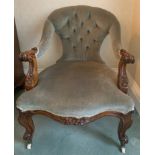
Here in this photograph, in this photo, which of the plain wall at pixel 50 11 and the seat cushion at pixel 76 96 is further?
the plain wall at pixel 50 11

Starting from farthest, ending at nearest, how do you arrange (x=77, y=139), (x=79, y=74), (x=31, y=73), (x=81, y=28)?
(x=81, y=28) < (x=77, y=139) < (x=79, y=74) < (x=31, y=73)

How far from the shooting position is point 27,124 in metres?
1.66

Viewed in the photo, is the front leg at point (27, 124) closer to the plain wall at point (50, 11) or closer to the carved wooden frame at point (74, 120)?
the carved wooden frame at point (74, 120)

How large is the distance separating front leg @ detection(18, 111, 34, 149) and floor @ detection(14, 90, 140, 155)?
0.06m

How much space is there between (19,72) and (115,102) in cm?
115

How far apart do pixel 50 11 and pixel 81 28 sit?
0.37m

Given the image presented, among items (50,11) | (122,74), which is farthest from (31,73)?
(50,11)

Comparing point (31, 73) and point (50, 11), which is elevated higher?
point (50, 11)

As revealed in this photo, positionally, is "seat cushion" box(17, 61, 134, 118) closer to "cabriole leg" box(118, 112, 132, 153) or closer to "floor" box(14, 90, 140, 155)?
"cabriole leg" box(118, 112, 132, 153)

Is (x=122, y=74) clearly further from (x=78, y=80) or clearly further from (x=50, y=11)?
(x=50, y=11)

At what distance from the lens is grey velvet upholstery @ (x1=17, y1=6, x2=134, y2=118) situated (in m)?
1.46

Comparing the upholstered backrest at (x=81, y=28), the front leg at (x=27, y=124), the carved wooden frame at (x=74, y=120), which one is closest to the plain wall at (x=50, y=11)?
the upholstered backrest at (x=81, y=28)

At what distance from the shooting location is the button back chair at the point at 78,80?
1464mm
